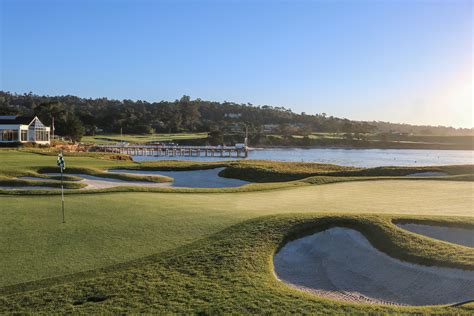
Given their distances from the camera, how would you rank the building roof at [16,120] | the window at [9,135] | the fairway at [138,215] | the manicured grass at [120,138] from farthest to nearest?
the manicured grass at [120,138], the building roof at [16,120], the window at [9,135], the fairway at [138,215]

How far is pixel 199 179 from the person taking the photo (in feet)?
106

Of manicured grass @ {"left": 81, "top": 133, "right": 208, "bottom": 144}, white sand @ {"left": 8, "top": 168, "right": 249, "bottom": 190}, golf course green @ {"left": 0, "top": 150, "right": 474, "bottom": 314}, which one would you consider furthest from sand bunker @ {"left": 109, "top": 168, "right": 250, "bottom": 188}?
manicured grass @ {"left": 81, "top": 133, "right": 208, "bottom": 144}

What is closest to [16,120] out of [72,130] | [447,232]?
[72,130]

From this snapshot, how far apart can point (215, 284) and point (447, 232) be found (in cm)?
677

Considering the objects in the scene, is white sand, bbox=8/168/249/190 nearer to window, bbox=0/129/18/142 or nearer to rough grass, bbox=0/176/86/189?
rough grass, bbox=0/176/86/189

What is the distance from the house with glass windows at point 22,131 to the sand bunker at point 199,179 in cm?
3794

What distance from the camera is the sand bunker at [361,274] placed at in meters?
8.38

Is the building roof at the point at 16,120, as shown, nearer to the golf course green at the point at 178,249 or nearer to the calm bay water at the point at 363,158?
the calm bay water at the point at 363,158

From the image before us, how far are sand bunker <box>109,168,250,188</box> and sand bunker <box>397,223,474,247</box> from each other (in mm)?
18186

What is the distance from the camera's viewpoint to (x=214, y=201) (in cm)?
A: 1730

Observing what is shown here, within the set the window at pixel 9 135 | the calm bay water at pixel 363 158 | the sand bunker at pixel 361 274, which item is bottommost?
the calm bay water at pixel 363 158

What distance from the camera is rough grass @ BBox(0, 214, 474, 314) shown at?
24.5 ft

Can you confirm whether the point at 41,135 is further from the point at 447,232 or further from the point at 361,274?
the point at 361,274

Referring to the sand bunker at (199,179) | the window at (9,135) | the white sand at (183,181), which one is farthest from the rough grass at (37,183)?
the window at (9,135)
